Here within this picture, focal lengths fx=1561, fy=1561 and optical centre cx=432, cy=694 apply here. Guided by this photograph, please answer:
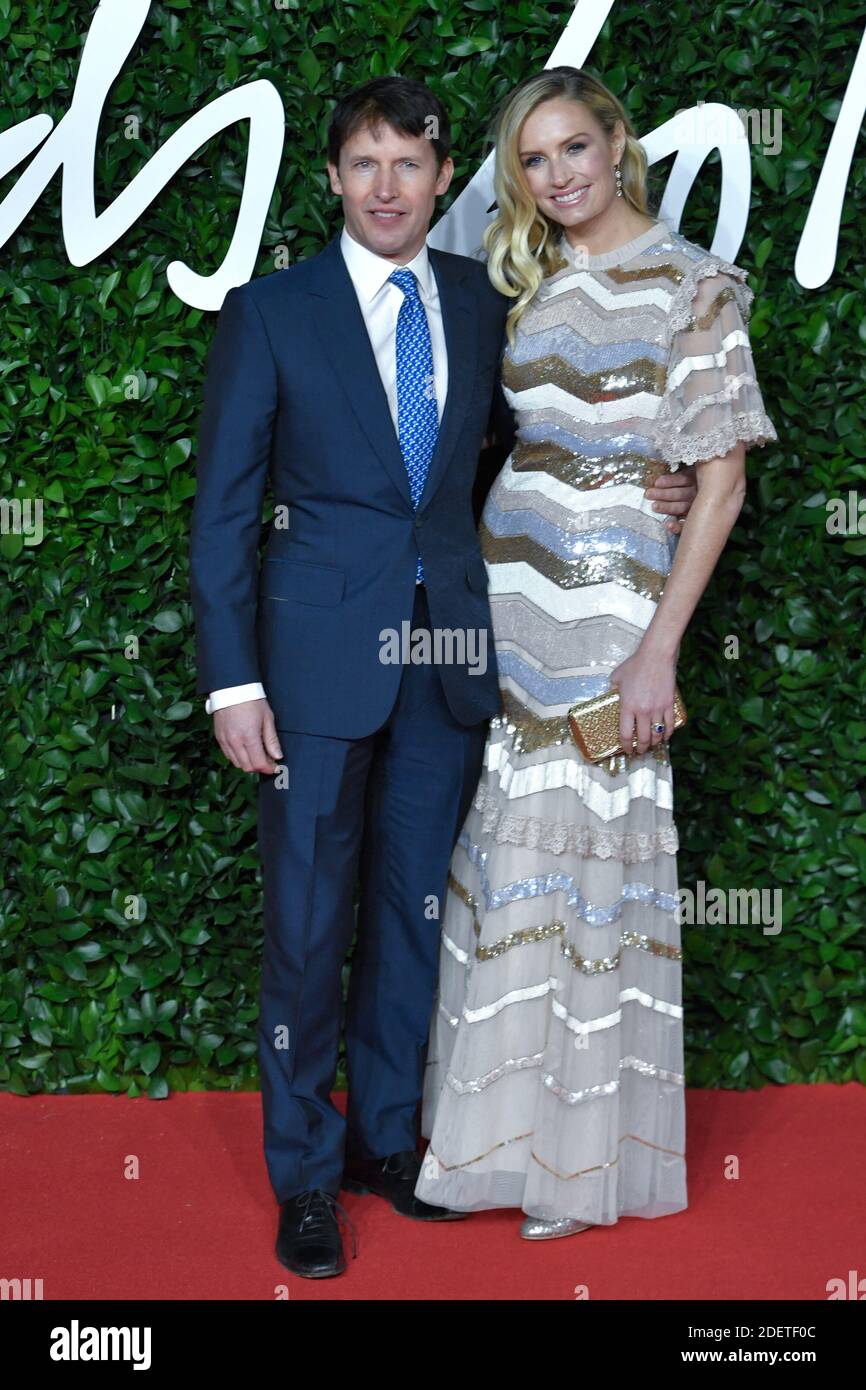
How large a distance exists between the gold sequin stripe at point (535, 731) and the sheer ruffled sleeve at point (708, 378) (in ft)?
1.69

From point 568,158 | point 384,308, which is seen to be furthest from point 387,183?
point 568,158

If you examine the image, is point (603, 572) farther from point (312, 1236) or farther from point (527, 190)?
point (312, 1236)

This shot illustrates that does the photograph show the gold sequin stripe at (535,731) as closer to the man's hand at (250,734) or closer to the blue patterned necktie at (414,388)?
the blue patterned necktie at (414,388)

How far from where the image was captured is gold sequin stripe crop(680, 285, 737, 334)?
2730 mm

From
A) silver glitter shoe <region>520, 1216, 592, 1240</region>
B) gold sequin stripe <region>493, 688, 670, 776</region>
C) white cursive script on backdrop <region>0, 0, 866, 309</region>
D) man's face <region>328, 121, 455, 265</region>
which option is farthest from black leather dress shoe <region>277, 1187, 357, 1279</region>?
white cursive script on backdrop <region>0, 0, 866, 309</region>

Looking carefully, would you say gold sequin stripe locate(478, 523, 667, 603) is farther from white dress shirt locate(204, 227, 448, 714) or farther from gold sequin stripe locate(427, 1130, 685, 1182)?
gold sequin stripe locate(427, 1130, 685, 1182)

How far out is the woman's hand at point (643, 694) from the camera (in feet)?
9.08

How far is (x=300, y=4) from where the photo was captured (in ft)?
10.9

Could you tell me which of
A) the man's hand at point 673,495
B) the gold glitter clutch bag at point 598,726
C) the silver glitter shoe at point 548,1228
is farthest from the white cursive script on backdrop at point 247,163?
the silver glitter shoe at point 548,1228

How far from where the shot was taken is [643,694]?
109 inches

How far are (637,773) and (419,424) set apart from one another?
29.4 inches

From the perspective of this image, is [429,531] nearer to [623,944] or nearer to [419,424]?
[419,424]

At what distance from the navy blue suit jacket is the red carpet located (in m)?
0.97

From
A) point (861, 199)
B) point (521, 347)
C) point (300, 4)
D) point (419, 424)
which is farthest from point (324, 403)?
point (861, 199)
